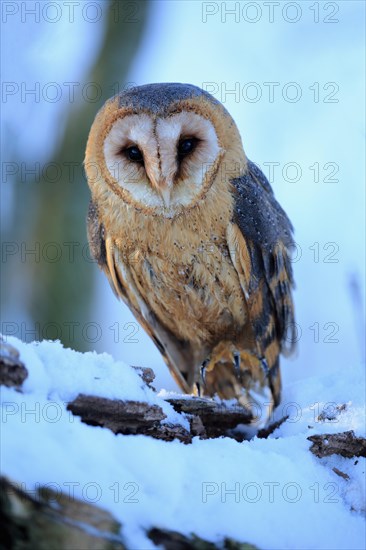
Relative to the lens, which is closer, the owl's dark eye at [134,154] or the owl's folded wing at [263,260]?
the owl's dark eye at [134,154]

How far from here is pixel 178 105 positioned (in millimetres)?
3305

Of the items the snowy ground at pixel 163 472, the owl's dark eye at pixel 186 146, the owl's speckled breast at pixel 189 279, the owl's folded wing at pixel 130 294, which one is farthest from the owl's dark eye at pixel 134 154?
the snowy ground at pixel 163 472

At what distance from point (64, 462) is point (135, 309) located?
2.38m

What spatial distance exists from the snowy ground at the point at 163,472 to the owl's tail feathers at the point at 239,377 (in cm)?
153

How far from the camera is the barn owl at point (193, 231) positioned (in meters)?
3.35

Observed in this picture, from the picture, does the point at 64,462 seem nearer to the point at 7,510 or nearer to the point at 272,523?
the point at 7,510

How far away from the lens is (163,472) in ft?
5.94

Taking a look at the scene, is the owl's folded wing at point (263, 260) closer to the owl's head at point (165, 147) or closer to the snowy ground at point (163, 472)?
the owl's head at point (165, 147)

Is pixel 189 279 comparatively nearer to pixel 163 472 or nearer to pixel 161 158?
pixel 161 158

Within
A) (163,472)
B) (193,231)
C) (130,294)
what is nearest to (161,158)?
(193,231)

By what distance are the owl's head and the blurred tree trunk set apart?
2.43m

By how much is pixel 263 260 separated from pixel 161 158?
0.86 meters

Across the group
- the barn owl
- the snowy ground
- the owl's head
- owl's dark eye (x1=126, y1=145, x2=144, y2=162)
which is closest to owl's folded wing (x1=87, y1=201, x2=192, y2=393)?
the barn owl

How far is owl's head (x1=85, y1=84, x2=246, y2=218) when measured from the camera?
10.7 feet
